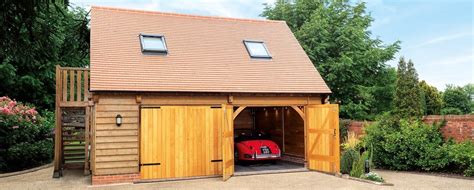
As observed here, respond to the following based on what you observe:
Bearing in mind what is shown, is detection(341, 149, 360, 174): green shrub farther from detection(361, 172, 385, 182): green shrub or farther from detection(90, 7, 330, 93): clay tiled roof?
detection(90, 7, 330, 93): clay tiled roof

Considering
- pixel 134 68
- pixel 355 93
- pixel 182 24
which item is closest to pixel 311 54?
pixel 355 93

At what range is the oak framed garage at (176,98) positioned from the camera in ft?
33.2

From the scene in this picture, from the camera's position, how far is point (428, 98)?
20.6 meters

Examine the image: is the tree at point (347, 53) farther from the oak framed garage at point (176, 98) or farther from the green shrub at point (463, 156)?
the green shrub at point (463, 156)

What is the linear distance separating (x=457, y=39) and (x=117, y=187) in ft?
40.8

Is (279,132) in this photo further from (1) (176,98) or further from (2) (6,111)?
(2) (6,111)

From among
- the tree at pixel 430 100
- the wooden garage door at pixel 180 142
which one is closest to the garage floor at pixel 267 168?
the wooden garage door at pixel 180 142

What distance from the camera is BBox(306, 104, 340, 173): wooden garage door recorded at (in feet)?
35.4

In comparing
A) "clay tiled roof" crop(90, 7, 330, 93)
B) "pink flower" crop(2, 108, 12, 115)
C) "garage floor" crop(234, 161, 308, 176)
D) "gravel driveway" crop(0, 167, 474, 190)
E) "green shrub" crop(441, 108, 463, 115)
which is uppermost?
"clay tiled roof" crop(90, 7, 330, 93)

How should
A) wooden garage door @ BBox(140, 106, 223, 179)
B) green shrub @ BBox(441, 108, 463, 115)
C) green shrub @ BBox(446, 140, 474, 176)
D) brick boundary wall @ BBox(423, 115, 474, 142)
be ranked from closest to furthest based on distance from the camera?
1. green shrub @ BBox(446, 140, 474, 176)
2. wooden garage door @ BBox(140, 106, 223, 179)
3. brick boundary wall @ BBox(423, 115, 474, 142)
4. green shrub @ BBox(441, 108, 463, 115)

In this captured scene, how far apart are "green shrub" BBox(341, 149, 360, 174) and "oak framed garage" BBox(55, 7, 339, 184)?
0.27 metres

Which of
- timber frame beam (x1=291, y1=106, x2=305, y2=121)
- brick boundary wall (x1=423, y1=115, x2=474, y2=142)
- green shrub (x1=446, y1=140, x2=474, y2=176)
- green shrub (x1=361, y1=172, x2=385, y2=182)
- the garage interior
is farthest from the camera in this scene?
the garage interior

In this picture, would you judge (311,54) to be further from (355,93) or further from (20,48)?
(20,48)


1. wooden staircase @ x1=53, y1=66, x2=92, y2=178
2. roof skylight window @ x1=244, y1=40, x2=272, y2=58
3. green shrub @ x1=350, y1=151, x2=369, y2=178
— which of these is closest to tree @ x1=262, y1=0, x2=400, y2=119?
roof skylight window @ x1=244, y1=40, x2=272, y2=58
